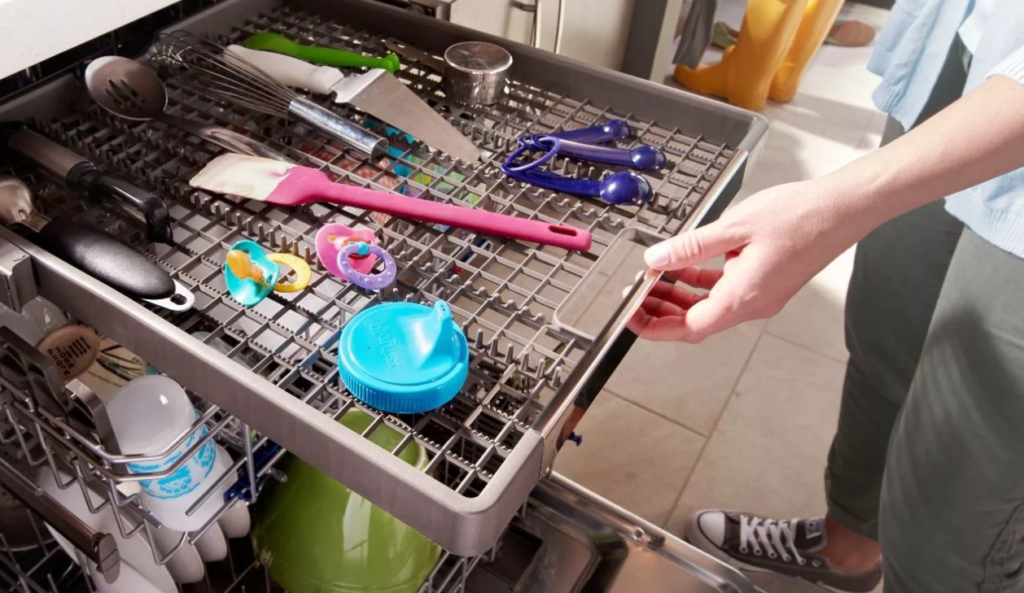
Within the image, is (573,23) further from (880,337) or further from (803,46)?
(803,46)

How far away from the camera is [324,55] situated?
2.30ft

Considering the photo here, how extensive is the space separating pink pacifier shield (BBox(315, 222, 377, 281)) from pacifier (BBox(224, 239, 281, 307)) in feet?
0.11

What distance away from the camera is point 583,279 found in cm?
51

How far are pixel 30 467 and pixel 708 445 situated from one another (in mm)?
1009

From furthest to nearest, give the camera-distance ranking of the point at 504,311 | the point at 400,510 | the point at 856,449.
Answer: the point at 856,449, the point at 504,311, the point at 400,510

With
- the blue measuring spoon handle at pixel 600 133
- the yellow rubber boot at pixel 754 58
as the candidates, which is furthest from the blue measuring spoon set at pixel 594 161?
the yellow rubber boot at pixel 754 58

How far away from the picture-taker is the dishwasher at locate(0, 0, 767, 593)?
1.43ft

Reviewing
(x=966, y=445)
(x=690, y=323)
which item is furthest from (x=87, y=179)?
(x=966, y=445)

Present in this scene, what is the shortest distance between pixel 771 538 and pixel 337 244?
2.93 feet

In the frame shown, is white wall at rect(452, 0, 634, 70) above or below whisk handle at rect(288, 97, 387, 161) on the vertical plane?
below

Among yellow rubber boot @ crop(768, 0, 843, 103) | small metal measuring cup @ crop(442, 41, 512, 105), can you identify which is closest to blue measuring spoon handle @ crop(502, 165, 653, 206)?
small metal measuring cup @ crop(442, 41, 512, 105)

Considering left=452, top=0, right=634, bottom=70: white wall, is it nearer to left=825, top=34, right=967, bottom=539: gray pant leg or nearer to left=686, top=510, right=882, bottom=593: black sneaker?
left=825, top=34, right=967, bottom=539: gray pant leg

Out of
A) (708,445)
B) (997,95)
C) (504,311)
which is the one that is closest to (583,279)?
(504,311)

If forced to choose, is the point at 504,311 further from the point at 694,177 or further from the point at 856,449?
the point at 856,449
